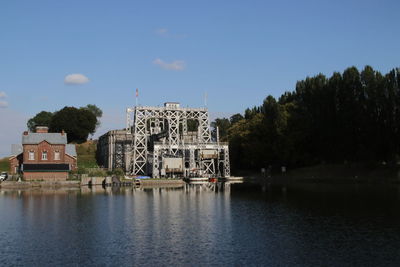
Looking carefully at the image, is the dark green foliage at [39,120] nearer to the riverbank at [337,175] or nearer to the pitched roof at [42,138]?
the pitched roof at [42,138]

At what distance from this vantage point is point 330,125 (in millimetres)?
102000

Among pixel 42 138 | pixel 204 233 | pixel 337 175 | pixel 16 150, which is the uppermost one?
pixel 42 138

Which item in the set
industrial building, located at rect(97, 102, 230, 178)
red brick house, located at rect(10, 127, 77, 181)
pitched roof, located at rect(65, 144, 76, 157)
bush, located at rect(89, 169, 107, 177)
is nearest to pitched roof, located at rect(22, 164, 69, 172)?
red brick house, located at rect(10, 127, 77, 181)

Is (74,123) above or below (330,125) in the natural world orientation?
above

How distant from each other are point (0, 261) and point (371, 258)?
71.4ft

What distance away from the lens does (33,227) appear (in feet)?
135

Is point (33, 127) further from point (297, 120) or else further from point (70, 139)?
point (297, 120)

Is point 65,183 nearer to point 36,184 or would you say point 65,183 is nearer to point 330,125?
point 36,184

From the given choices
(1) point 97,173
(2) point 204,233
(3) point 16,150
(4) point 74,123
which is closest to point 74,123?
(4) point 74,123

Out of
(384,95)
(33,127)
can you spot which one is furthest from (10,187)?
(33,127)

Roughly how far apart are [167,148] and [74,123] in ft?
174

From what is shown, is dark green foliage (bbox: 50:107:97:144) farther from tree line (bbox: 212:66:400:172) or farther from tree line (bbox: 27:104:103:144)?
tree line (bbox: 212:66:400:172)

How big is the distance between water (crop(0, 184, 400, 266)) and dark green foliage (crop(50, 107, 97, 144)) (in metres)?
91.7

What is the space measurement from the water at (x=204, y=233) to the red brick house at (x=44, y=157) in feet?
109
